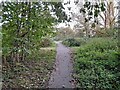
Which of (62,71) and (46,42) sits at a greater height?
(46,42)

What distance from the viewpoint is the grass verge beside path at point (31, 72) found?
2.58 m

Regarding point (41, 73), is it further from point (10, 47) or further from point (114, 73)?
point (114, 73)

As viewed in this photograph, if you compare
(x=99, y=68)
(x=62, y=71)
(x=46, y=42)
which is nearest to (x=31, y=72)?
(x=62, y=71)

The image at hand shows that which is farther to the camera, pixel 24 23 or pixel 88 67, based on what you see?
pixel 88 67

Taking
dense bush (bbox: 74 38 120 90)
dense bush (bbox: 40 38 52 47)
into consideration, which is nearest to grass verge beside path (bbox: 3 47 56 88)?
dense bush (bbox: 40 38 52 47)

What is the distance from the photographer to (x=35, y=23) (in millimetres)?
2994

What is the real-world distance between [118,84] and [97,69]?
0.47 meters

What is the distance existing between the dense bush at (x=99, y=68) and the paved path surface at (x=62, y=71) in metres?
0.11

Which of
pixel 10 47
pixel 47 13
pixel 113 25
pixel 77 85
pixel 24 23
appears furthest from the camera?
pixel 113 25

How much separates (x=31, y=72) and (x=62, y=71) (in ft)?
1.41

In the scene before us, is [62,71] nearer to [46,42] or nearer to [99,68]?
[99,68]

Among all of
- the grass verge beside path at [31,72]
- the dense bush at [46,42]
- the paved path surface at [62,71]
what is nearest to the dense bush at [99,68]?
the paved path surface at [62,71]

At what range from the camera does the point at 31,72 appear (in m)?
3.04

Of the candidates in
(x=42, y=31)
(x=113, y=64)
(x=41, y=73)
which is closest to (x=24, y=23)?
(x=42, y=31)
